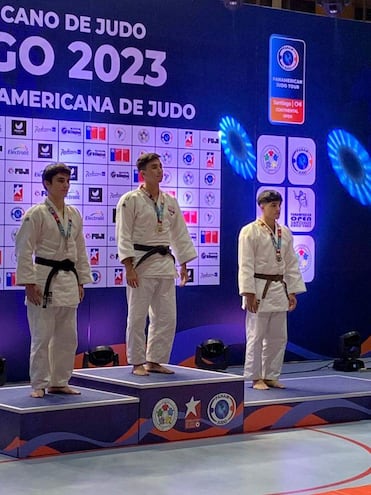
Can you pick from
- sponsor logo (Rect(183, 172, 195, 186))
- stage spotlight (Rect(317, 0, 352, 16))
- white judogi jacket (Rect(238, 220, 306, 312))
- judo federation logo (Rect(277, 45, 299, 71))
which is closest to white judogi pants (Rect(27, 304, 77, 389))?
white judogi jacket (Rect(238, 220, 306, 312))

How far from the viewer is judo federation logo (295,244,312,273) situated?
9.23 meters

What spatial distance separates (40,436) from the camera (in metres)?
5.45

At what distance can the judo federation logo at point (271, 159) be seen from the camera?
Answer: 9070 mm

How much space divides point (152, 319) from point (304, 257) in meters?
3.15

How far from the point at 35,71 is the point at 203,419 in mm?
3244

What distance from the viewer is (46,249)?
582 centimetres

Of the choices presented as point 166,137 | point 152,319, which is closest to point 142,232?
point 152,319

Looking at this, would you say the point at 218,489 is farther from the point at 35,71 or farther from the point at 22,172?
the point at 35,71

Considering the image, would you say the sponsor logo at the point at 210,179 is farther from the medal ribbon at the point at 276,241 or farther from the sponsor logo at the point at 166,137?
the medal ribbon at the point at 276,241

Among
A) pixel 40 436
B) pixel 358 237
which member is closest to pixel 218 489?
pixel 40 436

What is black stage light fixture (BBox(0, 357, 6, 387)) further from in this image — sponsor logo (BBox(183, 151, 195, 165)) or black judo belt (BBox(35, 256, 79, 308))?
sponsor logo (BBox(183, 151, 195, 165))

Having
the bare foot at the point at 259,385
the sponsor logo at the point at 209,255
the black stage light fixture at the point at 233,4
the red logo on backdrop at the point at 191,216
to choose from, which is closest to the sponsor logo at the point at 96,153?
the red logo on backdrop at the point at 191,216

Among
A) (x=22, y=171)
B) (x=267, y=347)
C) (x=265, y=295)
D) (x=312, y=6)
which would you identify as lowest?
(x=267, y=347)

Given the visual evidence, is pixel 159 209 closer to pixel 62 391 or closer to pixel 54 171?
pixel 54 171
